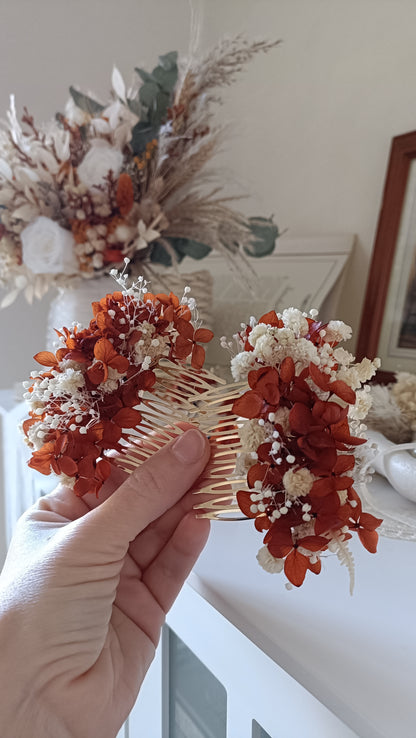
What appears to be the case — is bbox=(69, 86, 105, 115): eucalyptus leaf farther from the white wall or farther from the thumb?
the thumb

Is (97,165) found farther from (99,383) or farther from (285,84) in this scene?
(285,84)

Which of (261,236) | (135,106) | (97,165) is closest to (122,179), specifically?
(97,165)

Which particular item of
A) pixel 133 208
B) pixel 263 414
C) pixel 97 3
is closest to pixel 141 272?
pixel 133 208

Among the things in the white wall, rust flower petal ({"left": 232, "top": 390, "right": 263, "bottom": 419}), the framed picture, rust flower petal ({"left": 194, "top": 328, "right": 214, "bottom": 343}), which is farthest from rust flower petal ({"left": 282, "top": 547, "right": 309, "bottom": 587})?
the white wall

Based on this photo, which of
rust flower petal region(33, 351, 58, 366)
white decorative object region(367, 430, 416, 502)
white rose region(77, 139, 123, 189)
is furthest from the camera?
white rose region(77, 139, 123, 189)

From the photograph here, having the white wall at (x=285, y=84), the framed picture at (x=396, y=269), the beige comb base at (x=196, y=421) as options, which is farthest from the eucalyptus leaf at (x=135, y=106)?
the beige comb base at (x=196, y=421)

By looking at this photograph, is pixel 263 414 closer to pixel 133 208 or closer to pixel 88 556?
pixel 88 556

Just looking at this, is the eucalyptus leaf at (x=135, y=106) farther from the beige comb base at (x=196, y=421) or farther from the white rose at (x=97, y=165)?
the beige comb base at (x=196, y=421)

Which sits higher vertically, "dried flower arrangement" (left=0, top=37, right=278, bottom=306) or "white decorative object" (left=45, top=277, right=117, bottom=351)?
"dried flower arrangement" (left=0, top=37, right=278, bottom=306)
